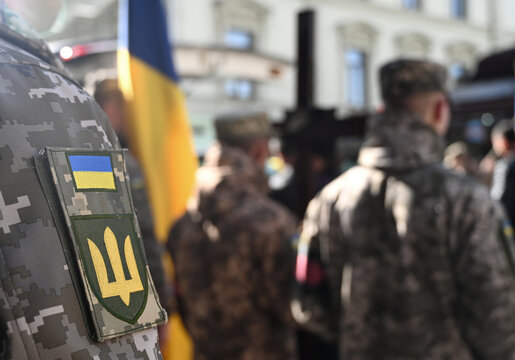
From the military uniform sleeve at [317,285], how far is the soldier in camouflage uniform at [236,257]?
0.16m

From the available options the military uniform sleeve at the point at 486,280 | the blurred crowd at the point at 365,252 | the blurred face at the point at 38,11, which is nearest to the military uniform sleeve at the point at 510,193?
the blurred crowd at the point at 365,252

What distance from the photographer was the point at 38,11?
3.33ft

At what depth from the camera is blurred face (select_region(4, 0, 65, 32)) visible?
1.00 m

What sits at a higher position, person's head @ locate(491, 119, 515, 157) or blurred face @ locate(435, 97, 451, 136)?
blurred face @ locate(435, 97, 451, 136)

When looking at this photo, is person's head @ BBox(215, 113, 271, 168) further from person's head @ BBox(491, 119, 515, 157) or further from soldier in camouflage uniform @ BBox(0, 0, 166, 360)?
person's head @ BBox(491, 119, 515, 157)

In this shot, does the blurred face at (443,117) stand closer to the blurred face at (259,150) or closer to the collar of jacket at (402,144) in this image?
the collar of jacket at (402,144)

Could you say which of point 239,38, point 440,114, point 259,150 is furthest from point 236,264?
point 239,38

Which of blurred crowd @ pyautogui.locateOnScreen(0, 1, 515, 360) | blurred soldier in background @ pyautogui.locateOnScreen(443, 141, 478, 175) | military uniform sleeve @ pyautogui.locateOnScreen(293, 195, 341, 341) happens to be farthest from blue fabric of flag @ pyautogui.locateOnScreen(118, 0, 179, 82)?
blurred soldier in background @ pyautogui.locateOnScreen(443, 141, 478, 175)

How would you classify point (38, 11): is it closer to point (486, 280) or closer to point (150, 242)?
point (486, 280)

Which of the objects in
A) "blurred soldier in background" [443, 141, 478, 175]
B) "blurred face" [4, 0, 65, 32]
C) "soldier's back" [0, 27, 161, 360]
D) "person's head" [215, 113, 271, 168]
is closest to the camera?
"soldier's back" [0, 27, 161, 360]

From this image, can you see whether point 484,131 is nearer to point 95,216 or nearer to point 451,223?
point 451,223

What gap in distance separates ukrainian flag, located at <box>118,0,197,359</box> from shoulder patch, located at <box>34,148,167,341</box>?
8.73 feet

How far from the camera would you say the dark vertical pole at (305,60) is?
3.44 meters

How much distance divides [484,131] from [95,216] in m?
7.42
